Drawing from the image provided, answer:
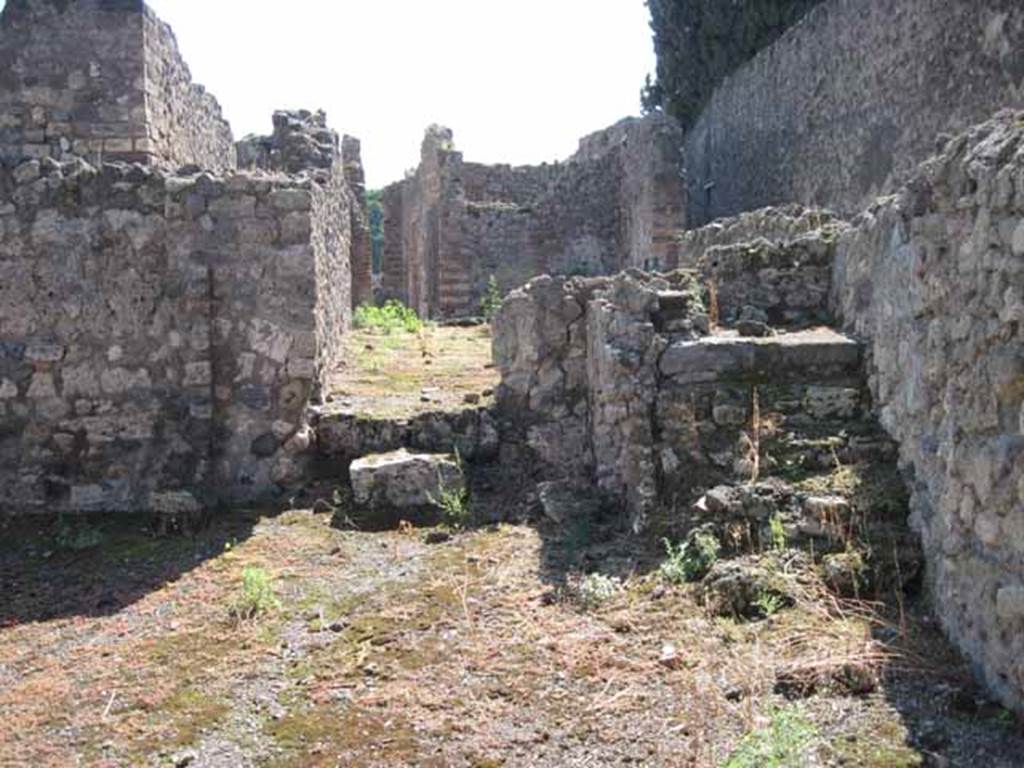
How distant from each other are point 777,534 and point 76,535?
4.38 metres

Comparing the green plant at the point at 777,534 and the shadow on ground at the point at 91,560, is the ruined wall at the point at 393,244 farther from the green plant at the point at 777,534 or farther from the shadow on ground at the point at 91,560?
the green plant at the point at 777,534

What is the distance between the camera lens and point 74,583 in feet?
20.4

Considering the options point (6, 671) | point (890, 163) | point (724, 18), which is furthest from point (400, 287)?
point (6, 671)

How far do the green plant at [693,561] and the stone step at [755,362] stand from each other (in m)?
1.18

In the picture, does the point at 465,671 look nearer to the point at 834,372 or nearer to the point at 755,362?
the point at 755,362

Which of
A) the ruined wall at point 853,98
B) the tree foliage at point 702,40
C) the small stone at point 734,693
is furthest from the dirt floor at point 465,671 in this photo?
the tree foliage at point 702,40

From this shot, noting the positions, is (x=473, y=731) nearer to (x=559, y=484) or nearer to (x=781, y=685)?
(x=781, y=685)

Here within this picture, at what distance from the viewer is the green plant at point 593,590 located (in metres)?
5.29

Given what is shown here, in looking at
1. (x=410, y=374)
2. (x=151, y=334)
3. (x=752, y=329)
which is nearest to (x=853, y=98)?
(x=410, y=374)

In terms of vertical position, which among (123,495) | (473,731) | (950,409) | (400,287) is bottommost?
(473,731)

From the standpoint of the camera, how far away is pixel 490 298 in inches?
658

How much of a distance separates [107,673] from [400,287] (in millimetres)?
19866

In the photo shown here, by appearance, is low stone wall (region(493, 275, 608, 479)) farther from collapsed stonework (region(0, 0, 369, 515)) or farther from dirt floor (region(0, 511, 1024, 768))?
collapsed stonework (region(0, 0, 369, 515))

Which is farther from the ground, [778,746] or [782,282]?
[782,282]
